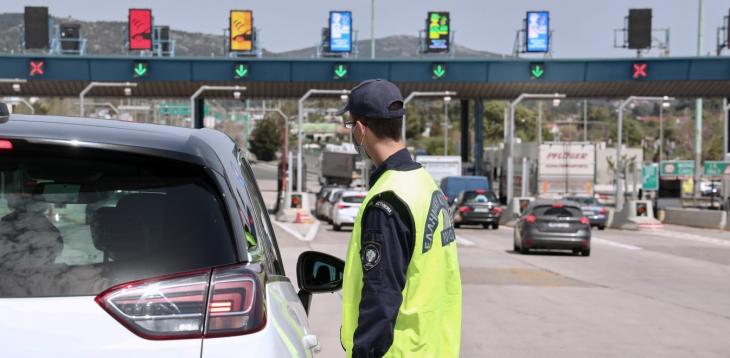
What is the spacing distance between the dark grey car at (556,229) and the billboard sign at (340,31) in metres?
28.6

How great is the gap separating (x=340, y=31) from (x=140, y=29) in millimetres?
9000

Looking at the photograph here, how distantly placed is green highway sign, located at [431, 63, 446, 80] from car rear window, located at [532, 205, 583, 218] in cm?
2599

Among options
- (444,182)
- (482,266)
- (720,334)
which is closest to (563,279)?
(482,266)

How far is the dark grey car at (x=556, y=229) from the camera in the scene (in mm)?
28125

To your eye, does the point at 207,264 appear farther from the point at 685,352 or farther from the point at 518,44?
the point at 518,44

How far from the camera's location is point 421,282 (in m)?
4.03

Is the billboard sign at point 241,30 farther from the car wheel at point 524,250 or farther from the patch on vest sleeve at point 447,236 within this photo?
the patch on vest sleeve at point 447,236

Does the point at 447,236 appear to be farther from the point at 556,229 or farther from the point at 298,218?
the point at 298,218

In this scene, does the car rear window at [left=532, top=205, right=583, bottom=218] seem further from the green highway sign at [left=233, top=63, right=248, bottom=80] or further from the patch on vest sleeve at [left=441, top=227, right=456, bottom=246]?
the green highway sign at [left=233, top=63, right=248, bottom=80]

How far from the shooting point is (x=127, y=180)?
374 centimetres

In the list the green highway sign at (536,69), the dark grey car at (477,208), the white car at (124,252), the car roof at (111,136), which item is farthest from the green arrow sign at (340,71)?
the white car at (124,252)

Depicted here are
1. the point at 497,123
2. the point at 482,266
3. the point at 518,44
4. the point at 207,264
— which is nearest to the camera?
the point at 207,264

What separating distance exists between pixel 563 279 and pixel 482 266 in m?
3.00

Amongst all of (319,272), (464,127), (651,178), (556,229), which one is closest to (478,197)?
(556,229)
